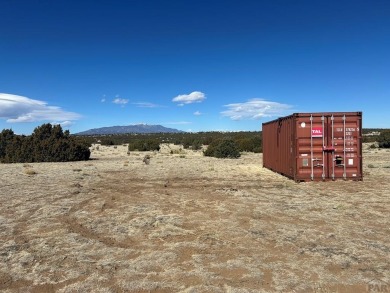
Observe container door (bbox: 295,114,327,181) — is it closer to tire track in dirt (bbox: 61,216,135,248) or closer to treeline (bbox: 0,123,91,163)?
tire track in dirt (bbox: 61,216,135,248)

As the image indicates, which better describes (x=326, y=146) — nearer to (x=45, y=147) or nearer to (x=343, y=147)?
(x=343, y=147)

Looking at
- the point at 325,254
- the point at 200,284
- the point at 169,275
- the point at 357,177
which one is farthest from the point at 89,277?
the point at 357,177

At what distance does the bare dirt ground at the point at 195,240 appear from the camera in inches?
235

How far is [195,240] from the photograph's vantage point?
8234 millimetres

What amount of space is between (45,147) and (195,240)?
1147 inches

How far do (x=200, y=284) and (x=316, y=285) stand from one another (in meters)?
1.74

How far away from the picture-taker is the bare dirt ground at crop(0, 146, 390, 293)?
19.6 feet

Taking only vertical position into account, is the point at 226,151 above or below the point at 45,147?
below

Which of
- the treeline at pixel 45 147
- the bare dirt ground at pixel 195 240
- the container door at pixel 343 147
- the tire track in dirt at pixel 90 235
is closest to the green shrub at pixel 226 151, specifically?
the treeline at pixel 45 147

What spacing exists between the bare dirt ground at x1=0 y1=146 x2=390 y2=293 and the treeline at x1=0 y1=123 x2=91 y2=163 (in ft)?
62.2

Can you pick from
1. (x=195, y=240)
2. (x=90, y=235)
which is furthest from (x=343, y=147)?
(x=90, y=235)

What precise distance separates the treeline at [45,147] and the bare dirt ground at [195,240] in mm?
18964

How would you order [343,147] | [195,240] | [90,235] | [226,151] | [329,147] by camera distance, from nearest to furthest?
[195,240], [90,235], [329,147], [343,147], [226,151]

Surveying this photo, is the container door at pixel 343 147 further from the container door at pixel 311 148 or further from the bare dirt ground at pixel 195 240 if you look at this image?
the bare dirt ground at pixel 195 240
